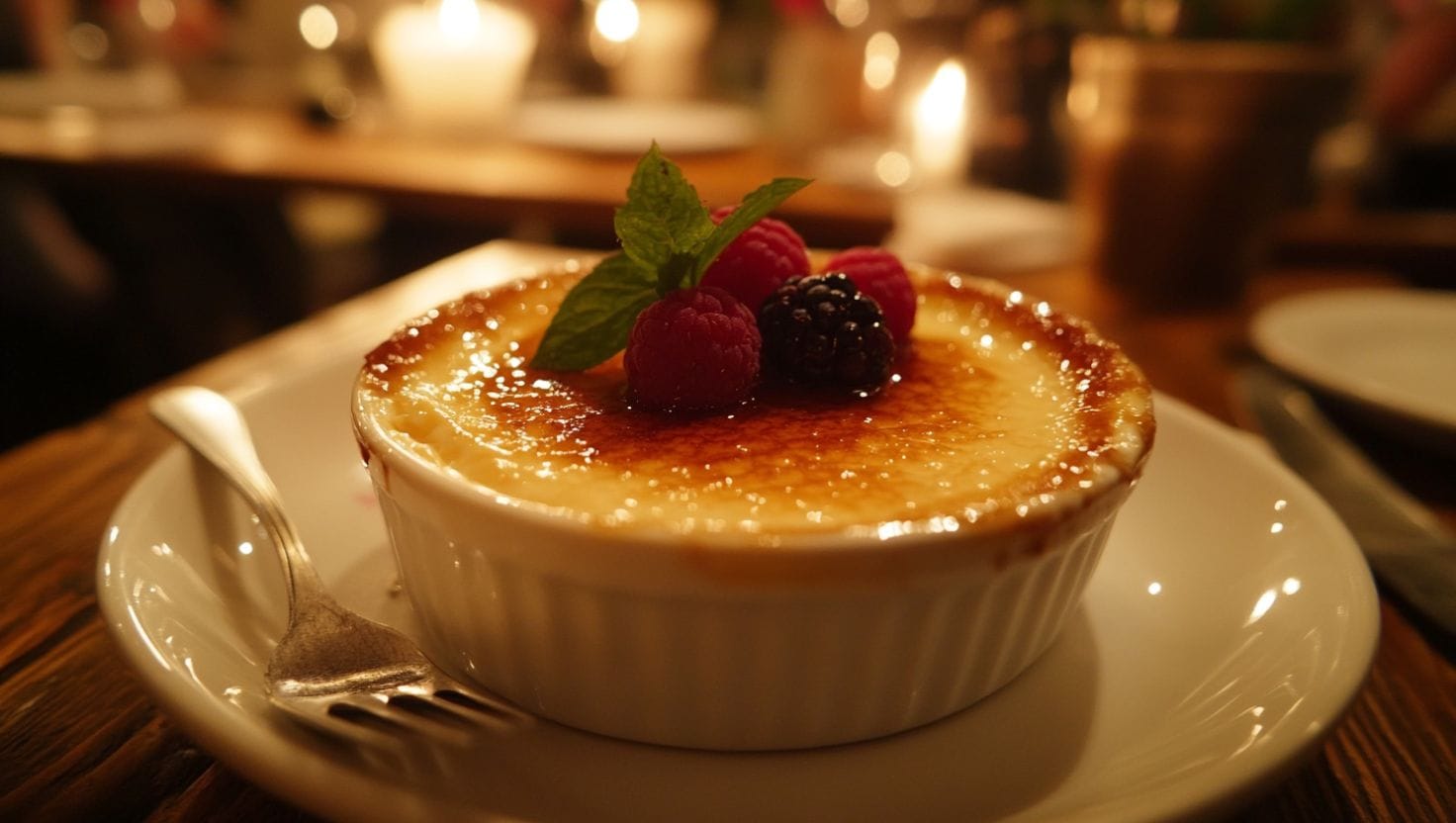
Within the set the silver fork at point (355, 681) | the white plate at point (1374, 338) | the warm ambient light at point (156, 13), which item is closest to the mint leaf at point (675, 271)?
the silver fork at point (355, 681)

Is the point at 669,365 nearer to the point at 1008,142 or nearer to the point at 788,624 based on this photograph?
the point at 788,624

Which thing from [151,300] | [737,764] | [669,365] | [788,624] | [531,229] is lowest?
[151,300]

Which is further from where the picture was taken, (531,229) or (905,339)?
(531,229)

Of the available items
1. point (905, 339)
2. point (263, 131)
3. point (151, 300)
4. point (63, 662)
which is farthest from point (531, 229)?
point (63, 662)

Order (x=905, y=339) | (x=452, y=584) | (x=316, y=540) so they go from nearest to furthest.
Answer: (x=452, y=584), (x=316, y=540), (x=905, y=339)

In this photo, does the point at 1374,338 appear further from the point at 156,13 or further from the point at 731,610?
the point at 156,13

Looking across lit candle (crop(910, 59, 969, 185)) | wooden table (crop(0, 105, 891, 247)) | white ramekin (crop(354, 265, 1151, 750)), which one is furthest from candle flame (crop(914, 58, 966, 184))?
white ramekin (crop(354, 265, 1151, 750))

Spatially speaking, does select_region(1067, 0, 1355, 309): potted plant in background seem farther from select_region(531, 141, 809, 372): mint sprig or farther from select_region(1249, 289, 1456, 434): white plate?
select_region(531, 141, 809, 372): mint sprig

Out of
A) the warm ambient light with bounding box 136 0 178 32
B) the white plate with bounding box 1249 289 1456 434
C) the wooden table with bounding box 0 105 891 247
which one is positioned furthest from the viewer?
the warm ambient light with bounding box 136 0 178 32
